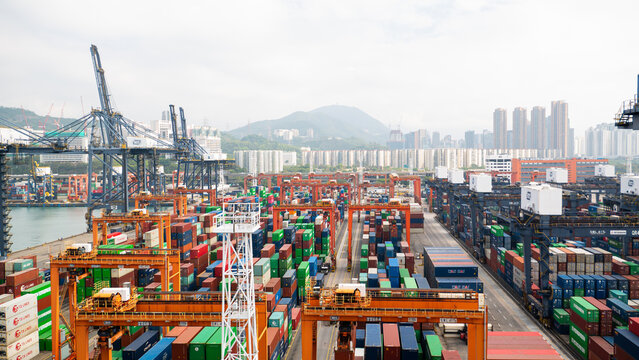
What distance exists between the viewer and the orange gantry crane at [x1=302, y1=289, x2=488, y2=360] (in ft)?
56.3

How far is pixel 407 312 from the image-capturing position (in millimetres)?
17578

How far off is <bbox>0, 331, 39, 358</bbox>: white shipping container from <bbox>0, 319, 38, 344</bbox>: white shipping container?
0.19 metres

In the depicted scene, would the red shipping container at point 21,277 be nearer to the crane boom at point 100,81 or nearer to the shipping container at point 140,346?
the shipping container at point 140,346

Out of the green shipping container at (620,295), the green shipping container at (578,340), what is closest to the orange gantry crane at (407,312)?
the green shipping container at (578,340)

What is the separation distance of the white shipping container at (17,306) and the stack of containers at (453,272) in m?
28.0

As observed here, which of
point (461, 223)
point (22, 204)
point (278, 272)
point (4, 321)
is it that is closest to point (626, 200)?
point (461, 223)

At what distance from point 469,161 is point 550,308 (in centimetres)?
17875

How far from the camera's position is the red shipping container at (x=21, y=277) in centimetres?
3022

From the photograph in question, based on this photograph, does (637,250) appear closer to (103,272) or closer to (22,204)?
(103,272)

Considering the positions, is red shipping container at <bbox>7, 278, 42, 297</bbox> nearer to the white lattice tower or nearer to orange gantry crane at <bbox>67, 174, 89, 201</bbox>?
the white lattice tower

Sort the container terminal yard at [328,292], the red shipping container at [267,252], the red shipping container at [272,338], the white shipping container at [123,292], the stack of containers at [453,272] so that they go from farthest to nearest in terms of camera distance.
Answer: the red shipping container at [267,252] < the stack of containers at [453,272] < the red shipping container at [272,338] < the white shipping container at [123,292] < the container terminal yard at [328,292]

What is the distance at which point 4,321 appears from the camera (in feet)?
72.2

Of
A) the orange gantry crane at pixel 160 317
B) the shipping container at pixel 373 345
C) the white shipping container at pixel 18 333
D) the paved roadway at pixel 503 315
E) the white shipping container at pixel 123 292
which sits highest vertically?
the white shipping container at pixel 123 292

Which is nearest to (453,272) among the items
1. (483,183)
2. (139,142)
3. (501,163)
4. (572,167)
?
(483,183)
